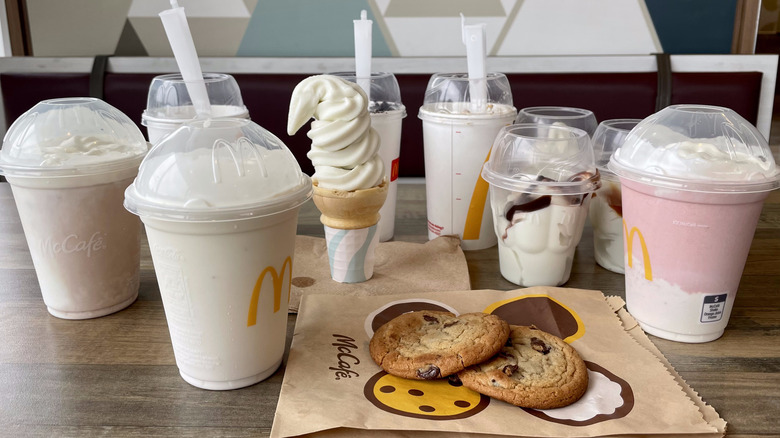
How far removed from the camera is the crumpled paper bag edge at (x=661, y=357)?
76 centimetres

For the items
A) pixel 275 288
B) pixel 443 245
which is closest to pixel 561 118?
pixel 443 245

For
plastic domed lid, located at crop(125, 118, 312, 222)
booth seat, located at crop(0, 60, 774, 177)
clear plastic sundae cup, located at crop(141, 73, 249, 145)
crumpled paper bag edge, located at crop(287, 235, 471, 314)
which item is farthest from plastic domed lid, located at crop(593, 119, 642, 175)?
booth seat, located at crop(0, 60, 774, 177)

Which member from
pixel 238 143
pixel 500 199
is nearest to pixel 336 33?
pixel 500 199

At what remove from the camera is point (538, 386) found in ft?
2.58

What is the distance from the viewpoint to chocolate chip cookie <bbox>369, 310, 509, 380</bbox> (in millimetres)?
820

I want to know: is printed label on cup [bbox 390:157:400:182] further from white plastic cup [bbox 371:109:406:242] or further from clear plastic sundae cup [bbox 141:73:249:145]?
clear plastic sundae cup [bbox 141:73:249:145]

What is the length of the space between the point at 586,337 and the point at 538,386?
222mm

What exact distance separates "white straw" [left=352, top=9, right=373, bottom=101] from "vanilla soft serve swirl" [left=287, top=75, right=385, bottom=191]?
220 millimetres

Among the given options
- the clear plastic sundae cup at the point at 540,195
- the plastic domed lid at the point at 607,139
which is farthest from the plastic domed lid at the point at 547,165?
the plastic domed lid at the point at 607,139

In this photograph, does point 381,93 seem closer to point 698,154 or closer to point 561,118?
point 561,118

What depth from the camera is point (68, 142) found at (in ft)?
3.24

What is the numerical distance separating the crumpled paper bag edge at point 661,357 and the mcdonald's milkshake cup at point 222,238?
573mm

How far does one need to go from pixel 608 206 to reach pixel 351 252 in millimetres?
537

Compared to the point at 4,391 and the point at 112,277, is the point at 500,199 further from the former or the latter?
the point at 4,391
